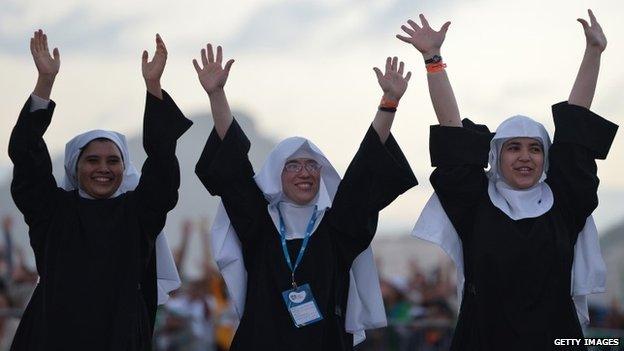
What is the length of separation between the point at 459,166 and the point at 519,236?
21.5 inches

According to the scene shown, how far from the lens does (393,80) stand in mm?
8641

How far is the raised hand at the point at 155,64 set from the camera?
333 inches

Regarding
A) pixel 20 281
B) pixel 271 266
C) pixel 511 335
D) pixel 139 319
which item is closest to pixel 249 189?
pixel 271 266

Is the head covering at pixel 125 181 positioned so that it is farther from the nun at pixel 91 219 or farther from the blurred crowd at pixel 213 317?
the blurred crowd at pixel 213 317

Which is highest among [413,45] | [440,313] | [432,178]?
[413,45]

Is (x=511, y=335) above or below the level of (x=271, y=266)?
below

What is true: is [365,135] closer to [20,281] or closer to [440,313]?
[20,281]

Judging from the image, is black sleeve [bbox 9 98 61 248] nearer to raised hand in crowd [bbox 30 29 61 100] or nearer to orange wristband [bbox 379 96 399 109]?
raised hand in crowd [bbox 30 29 61 100]

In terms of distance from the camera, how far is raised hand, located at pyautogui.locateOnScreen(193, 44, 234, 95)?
8.60 meters

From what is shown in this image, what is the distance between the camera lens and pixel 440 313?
15.7 m

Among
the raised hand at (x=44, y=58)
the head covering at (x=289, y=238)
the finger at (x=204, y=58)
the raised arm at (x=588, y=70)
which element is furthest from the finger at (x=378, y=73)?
the raised hand at (x=44, y=58)

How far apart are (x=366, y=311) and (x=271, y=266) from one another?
69 cm

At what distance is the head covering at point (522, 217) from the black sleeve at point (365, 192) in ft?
0.95

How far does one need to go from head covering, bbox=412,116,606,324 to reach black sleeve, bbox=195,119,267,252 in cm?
101
